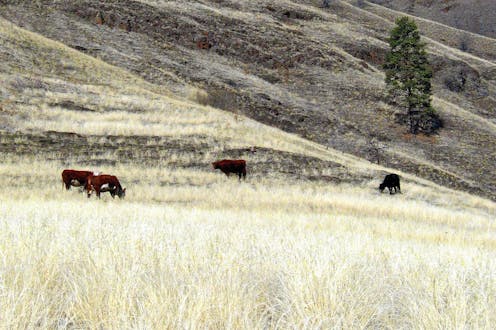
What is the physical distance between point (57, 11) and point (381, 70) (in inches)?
1883

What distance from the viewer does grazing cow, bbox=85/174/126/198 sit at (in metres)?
18.2

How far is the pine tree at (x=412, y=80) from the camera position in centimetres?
5469

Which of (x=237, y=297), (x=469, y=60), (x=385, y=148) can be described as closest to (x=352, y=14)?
(x=469, y=60)

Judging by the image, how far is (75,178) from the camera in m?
19.5

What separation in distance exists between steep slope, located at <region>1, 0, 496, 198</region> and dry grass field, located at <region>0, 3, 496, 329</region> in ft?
19.9

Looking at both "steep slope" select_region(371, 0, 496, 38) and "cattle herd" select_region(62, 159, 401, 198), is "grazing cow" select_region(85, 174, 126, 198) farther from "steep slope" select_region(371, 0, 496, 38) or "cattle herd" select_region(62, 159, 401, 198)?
"steep slope" select_region(371, 0, 496, 38)

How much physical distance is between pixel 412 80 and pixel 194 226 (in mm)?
54669

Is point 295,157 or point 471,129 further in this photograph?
point 471,129

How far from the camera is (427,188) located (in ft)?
99.8

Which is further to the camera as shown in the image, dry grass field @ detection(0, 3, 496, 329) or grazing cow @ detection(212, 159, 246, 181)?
grazing cow @ detection(212, 159, 246, 181)

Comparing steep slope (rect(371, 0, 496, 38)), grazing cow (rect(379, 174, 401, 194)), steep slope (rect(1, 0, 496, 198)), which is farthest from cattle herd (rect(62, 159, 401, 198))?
steep slope (rect(371, 0, 496, 38))

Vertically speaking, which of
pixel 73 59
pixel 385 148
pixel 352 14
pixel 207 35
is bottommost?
pixel 385 148

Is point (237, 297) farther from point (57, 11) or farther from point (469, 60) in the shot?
point (469, 60)

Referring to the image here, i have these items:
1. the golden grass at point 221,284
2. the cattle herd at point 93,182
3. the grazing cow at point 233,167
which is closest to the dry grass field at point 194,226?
the golden grass at point 221,284
